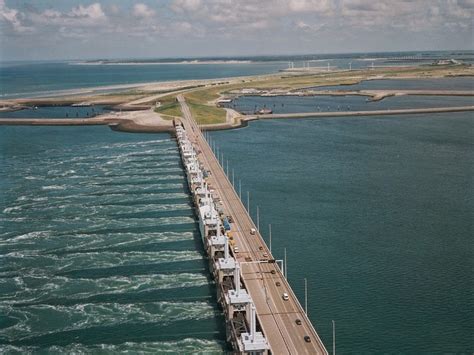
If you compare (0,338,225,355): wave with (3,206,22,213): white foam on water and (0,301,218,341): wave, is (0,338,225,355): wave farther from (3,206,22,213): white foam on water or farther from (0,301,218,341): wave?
(3,206,22,213): white foam on water

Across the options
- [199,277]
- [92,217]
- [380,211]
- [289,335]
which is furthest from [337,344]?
[92,217]

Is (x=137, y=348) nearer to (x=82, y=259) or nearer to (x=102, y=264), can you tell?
(x=102, y=264)

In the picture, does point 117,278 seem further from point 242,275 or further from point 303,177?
point 303,177

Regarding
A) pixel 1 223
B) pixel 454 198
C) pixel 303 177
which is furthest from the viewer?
pixel 303 177

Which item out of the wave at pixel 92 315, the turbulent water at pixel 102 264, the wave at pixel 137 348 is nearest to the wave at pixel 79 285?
the turbulent water at pixel 102 264

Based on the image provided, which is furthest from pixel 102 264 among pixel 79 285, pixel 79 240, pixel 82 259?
pixel 79 240
